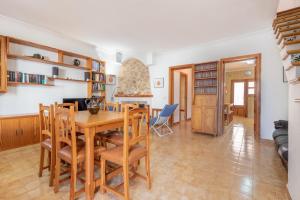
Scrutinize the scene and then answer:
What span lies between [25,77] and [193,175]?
3803mm

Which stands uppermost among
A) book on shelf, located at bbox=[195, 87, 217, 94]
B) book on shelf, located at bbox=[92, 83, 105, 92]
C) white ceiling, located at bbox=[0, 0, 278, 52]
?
white ceiling, located at bbox=[0, 0, 278, 52]

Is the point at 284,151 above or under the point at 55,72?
under

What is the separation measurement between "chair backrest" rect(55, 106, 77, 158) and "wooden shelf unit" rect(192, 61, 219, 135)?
358 cm

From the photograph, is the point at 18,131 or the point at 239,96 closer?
the point at 18,131

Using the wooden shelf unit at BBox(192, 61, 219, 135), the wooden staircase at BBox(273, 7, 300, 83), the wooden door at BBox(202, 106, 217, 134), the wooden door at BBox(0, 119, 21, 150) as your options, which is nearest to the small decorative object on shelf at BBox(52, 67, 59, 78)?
the wooden door at BBox(0, 119, 21, 150)

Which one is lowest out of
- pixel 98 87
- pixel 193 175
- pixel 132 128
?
pixel 193 175

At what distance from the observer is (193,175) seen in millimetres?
2055

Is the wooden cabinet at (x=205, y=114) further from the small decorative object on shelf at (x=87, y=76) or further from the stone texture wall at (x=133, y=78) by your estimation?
the small decorative object on shelf at (x=87, y=76)

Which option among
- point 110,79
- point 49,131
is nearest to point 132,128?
point 49,131

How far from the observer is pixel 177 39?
4.13m

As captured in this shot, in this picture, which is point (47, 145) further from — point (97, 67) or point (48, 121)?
point (97, 67)

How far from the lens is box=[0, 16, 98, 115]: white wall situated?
3.08 meters

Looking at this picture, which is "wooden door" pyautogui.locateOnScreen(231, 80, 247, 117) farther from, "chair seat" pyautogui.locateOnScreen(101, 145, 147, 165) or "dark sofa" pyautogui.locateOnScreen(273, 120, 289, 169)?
"chair seat" pyautogui.locateOnScreen(101, 145, 147, 165)

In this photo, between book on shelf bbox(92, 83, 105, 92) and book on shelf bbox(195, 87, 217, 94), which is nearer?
book on shelf bbox(195, 87, 217, 94)
